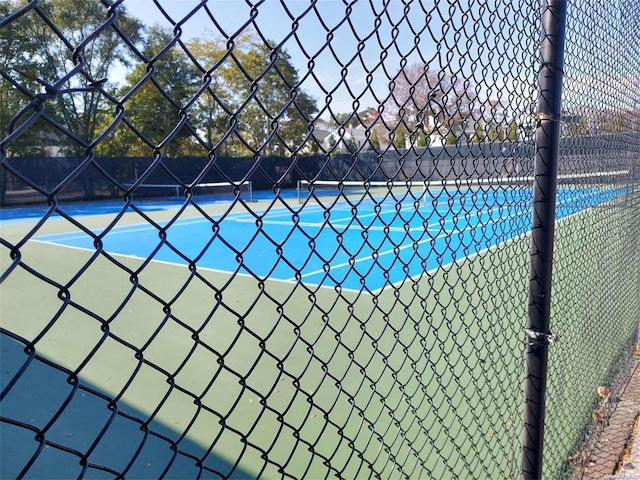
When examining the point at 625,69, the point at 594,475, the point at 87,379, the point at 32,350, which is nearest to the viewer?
the point at 32,350

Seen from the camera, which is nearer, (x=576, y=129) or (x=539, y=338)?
(x=539, y=338)

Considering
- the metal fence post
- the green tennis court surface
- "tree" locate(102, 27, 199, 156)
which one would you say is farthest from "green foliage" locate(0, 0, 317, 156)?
the metal fence post

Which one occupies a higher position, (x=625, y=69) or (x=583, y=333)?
(x=625, y=69)

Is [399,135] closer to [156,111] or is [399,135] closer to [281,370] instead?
[156,111]

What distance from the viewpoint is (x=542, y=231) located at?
190 centimetres

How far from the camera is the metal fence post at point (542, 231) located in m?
1.83

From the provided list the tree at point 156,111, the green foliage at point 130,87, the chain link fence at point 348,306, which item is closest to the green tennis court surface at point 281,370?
the chain link fence at point 348,306

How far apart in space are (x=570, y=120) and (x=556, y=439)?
1710mm

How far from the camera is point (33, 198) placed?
62.5 feet

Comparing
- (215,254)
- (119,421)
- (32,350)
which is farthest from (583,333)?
(215,254)

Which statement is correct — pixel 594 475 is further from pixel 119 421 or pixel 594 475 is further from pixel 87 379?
pixel 87 379

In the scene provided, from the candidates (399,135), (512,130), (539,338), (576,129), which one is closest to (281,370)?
(539,338)

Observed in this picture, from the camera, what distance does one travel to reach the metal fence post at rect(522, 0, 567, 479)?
1829 mm

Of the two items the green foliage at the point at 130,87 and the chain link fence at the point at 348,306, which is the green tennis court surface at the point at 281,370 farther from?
the green foliage at the point at 130,87
